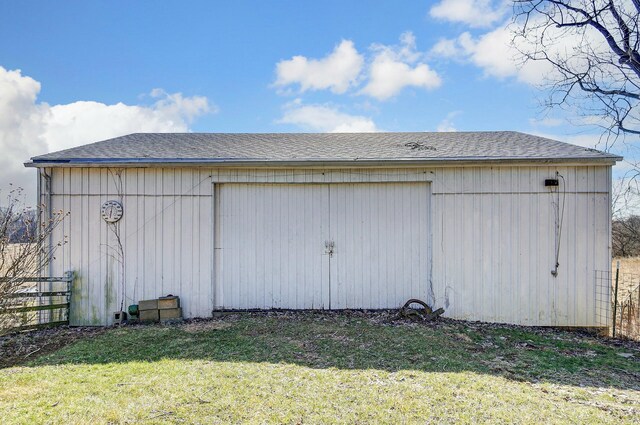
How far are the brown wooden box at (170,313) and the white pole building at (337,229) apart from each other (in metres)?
0.19

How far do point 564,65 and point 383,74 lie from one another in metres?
4.93


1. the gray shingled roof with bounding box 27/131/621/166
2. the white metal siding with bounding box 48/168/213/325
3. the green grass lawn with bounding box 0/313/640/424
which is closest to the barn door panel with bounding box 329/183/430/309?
the gray shingled roof with bounding box 27/131/621/166

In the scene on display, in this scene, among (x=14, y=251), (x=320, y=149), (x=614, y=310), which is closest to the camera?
(x=14, y=251)

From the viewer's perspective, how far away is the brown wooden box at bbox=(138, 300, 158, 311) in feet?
19.0

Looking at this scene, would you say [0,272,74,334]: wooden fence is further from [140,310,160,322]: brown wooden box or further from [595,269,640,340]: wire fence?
[595,269,640,340]: wire fence

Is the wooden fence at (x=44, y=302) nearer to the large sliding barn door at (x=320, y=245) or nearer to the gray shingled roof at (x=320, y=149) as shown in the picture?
the gray shingled roof at (x=320, y=149)

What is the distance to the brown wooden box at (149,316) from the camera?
5809mm

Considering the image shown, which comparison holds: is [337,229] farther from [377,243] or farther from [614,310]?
[614,310]

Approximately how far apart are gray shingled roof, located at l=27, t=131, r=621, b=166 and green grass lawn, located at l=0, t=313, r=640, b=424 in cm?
277

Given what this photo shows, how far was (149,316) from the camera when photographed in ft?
19.1

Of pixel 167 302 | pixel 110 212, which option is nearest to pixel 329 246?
pixel 167 302

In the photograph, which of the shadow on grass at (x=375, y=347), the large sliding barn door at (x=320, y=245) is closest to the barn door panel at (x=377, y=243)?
the large sliding barn door at (x=320, y=245)

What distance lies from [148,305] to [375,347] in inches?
150

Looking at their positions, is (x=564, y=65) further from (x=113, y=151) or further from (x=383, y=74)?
(x=113, y=151)
